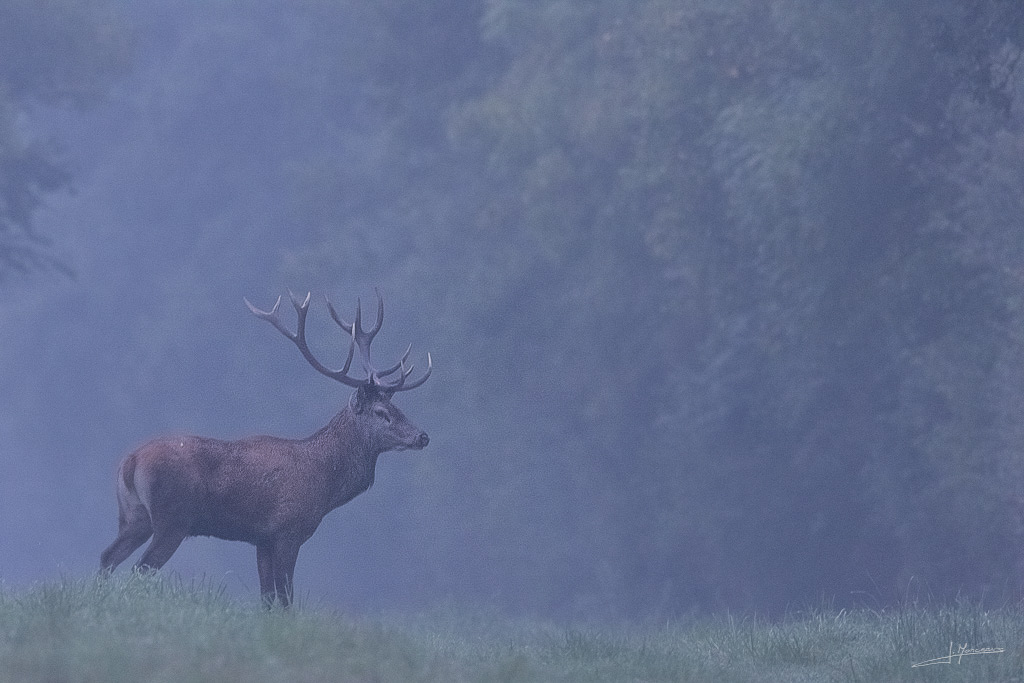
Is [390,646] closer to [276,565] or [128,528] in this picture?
[276,565]

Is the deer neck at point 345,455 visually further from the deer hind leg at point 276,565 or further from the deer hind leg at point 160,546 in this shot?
the deer hind leg at point 160,546

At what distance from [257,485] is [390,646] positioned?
280 centimetres

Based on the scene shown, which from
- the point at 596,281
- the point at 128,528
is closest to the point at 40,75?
the point at 596,281

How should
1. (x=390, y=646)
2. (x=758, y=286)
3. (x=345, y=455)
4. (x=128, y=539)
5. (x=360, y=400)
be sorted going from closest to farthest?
(x=390, y=646), (x=128, y=539), (x=345, y=455), (x=360, y=400), (x=758, y=286)

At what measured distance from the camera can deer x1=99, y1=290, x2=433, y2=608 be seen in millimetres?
11156

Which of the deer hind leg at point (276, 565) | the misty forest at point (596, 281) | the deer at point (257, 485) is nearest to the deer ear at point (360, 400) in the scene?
the deer at point (257, 485)

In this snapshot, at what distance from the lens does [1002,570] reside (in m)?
19.9

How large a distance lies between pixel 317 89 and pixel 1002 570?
3182 cm

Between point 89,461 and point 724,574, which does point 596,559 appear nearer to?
point 724,574

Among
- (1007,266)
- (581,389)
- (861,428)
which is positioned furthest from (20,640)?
(581,389)

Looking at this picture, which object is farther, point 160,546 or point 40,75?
point 40,75
